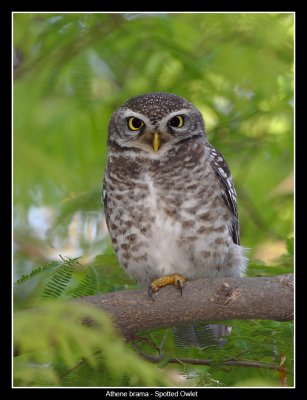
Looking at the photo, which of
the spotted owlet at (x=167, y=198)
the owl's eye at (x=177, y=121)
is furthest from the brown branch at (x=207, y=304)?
the owl's eye at (x=177, y=121)

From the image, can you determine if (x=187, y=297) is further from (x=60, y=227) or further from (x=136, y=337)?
(x=60, y=227)

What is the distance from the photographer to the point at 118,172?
314 cm

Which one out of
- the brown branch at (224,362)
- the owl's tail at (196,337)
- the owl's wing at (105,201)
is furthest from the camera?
the owl's wing at (105,201)

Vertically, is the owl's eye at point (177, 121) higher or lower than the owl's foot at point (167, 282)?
higher

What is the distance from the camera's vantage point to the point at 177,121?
10.3 feet

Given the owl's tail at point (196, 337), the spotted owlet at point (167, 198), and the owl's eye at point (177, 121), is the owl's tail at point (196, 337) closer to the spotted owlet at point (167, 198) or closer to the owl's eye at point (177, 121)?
the spotted owlet at point (167, 198)

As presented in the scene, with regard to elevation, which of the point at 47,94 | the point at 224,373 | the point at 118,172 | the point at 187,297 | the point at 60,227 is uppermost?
the point at 47,94

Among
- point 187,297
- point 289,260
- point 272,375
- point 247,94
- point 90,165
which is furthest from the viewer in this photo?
point 247,94

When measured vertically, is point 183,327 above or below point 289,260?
below

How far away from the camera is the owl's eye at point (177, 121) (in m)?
3.11

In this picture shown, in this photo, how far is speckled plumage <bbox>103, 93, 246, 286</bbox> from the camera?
2.99 metres

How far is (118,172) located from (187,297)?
0.83m

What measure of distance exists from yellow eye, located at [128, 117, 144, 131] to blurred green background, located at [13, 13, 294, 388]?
24cm

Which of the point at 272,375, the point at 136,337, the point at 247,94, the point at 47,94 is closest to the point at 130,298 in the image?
the point at 136,337
